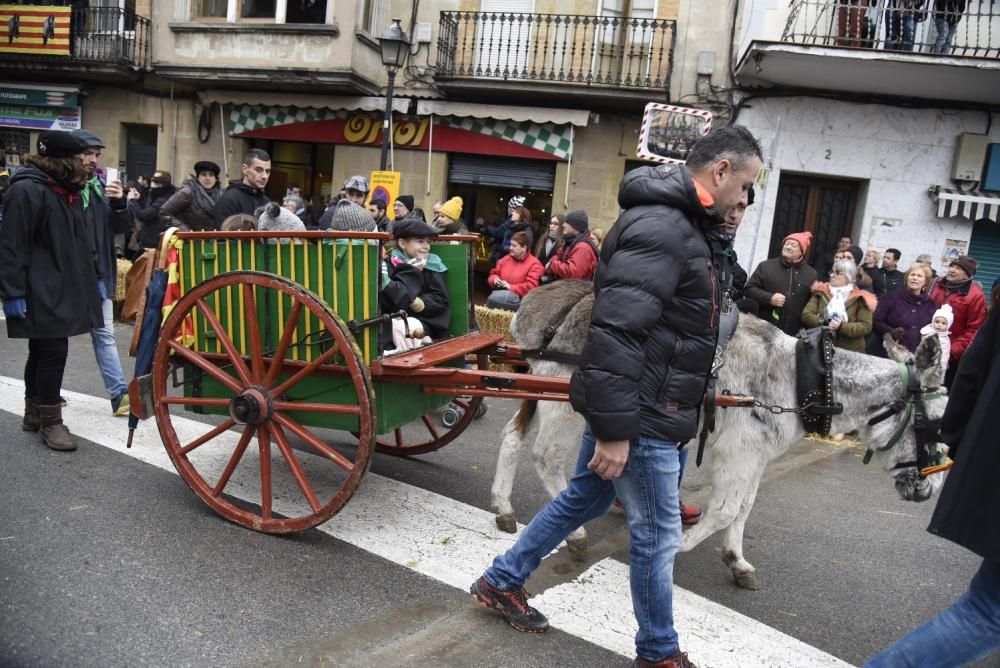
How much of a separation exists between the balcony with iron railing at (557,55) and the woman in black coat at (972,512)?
11.1 meters

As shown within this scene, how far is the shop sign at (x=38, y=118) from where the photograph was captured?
17.0 m

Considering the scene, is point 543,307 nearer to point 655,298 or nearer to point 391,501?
point 391,501

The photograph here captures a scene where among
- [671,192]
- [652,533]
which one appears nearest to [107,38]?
[671,192]

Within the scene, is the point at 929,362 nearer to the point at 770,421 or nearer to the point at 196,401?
the point at 770,421

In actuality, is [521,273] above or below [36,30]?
below

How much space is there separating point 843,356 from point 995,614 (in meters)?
1.62

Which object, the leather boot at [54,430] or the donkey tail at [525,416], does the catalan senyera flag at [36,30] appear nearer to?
the leather boot at [54,430]

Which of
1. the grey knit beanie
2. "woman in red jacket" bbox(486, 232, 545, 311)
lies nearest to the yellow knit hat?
"woman in red jacket" bbox(486, 232, 545, 311)

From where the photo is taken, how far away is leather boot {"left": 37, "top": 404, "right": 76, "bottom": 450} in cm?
478

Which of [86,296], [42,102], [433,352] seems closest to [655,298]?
[433,352]

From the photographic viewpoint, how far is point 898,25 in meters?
11.2

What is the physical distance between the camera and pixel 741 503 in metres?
3.72

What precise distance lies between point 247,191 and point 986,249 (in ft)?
37.1

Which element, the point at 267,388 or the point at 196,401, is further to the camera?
the point at 196,401
